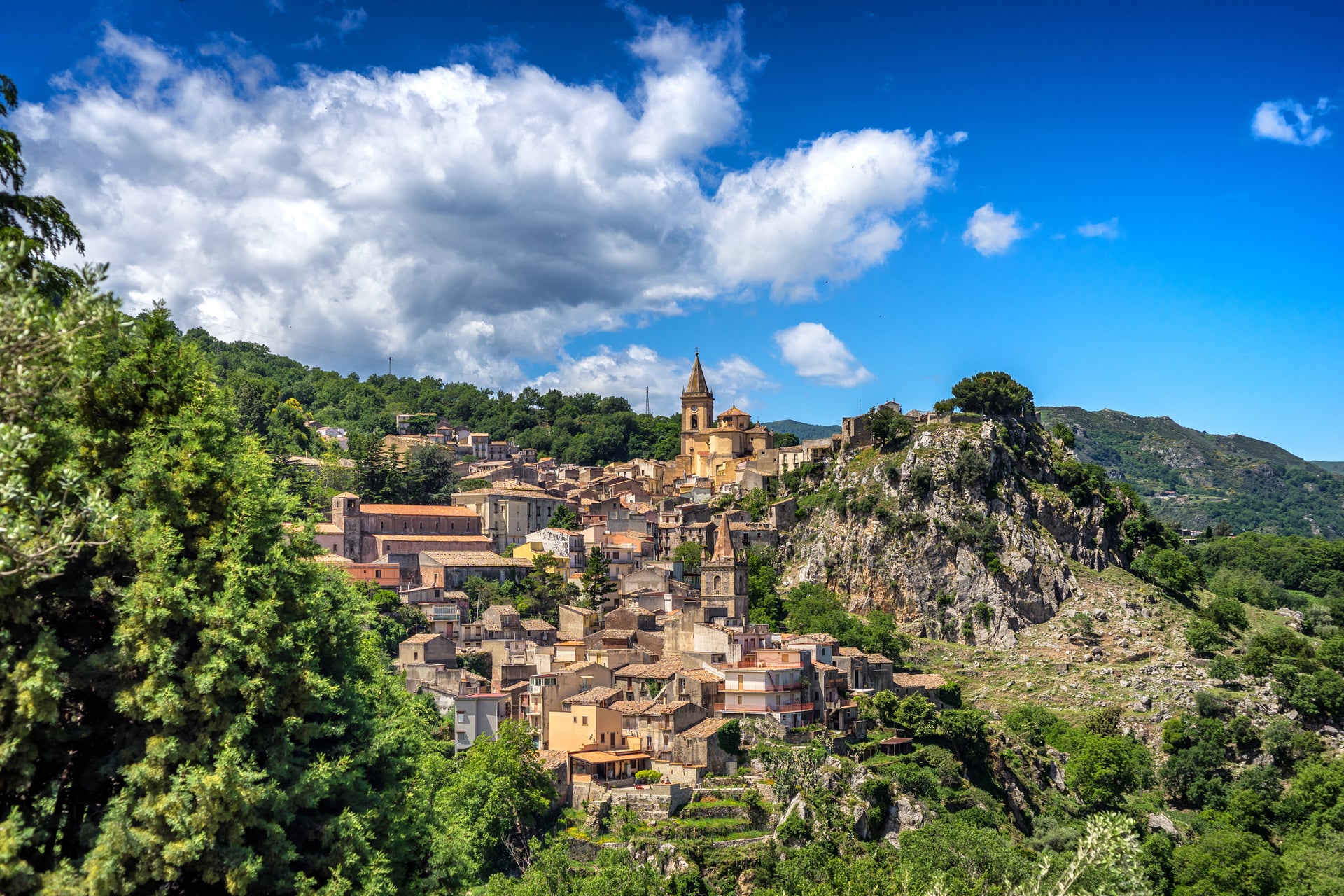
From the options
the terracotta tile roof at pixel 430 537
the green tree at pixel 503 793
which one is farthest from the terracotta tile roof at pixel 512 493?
the green tree at pixel 503 793

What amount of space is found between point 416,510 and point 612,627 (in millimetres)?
23435

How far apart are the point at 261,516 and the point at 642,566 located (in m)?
56.5

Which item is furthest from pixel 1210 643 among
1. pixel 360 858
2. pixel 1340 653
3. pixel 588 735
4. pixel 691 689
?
pixel 360 858

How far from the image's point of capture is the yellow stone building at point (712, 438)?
103 m

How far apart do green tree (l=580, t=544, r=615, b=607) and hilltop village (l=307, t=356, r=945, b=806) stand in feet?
0.52

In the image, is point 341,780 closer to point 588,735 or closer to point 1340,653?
point 588,735

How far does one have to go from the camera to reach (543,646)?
177 feet

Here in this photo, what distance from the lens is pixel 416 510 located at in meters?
74.1

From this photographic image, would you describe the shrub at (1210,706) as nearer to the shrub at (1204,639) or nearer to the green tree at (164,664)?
the shrub at (1204,639)

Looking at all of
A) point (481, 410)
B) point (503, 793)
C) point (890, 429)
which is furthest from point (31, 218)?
point (481, 410)

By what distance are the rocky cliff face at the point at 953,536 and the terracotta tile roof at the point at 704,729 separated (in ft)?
119

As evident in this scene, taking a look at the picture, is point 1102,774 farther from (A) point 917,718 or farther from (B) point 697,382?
(B) point 697,382

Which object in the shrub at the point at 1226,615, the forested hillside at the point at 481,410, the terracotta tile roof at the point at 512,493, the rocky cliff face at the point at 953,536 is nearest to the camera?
the shrub at the point at 1226,615

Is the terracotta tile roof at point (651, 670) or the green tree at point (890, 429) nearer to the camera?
the terracotta tile roof at point (651, 670)
